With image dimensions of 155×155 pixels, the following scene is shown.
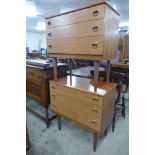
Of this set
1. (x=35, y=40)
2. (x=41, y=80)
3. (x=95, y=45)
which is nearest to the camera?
(x=95, y=45)

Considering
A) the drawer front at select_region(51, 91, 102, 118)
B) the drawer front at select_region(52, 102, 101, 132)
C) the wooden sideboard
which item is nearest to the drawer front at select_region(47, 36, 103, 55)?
the wooden sideboard

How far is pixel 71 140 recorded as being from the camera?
6.41ft

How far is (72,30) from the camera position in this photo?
5.26 feet

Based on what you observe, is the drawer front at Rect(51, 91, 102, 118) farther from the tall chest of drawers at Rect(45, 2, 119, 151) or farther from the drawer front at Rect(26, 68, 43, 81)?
the drawer front at Rect(26, 68, 43, 81)

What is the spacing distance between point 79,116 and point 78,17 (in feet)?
3.97

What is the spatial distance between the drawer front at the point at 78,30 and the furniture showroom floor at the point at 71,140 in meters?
1.46

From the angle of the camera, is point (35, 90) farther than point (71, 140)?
Yes

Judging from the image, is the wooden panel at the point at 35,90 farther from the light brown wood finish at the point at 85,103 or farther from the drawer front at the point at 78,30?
the drawer front at the point at 78,30

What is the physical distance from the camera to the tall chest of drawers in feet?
4.54

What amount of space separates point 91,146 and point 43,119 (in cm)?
101

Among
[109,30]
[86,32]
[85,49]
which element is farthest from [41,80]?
[109,30]

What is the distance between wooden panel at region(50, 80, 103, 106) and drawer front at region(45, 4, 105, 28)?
0.83m

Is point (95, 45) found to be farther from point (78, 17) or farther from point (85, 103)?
point (85, 103)

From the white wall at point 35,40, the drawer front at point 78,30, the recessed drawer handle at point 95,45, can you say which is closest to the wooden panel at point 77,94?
the recessed drawer handle at point 95,45
